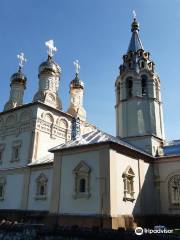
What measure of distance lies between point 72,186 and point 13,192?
22.9ft

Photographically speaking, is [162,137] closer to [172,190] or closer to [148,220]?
[172,190]

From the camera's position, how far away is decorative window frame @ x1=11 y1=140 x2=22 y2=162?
19.4m

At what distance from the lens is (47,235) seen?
8.33 m

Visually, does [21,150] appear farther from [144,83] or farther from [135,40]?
[135,40]

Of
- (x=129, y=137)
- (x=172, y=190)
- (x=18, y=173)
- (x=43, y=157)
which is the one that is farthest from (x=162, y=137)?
(x=18, y=173)

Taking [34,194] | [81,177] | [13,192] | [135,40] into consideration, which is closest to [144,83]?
[135,40]

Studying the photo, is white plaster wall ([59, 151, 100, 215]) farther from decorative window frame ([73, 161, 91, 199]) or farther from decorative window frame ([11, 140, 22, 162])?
decorative window frame ([11, 140, 22, 162])

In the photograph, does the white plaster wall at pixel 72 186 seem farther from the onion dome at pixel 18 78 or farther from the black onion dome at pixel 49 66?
the onion dome at pixel 18 78

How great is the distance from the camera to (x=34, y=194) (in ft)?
55.5

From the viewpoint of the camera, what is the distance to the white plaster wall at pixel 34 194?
632 inches

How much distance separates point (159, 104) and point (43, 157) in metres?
8.44

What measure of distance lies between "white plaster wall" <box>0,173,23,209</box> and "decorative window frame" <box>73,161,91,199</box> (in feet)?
20.9

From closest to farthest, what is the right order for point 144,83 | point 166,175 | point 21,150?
point 166,175 → point 144,83 → point 21,150

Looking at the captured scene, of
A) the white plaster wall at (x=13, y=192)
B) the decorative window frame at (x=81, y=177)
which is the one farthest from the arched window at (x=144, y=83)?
the white plaster wall at (x=13, y=192)
